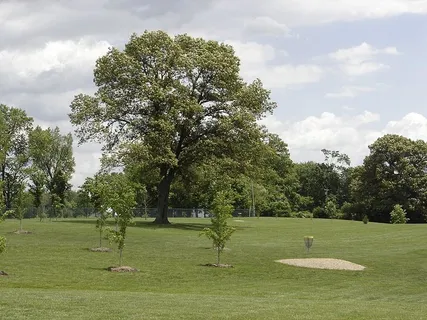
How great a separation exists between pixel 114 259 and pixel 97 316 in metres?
15.5

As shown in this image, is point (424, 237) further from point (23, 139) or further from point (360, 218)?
point (23, 139)

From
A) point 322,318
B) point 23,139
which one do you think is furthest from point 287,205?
point 322,318

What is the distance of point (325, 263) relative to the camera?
1195 inches

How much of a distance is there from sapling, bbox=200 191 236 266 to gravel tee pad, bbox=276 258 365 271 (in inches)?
128

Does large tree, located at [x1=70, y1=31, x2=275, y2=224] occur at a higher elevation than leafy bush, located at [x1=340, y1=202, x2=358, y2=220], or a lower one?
higher

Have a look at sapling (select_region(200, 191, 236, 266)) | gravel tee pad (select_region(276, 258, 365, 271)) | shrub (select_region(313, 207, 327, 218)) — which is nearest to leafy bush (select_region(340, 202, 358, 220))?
shrub (select_region(313, 207, 327, 218))

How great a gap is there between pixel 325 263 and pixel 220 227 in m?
5.55

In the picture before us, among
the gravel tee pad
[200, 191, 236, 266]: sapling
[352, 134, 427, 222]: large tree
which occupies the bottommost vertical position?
the gravel tee pad

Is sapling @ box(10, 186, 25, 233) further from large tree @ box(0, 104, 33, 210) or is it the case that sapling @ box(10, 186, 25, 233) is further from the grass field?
large tree @ box(0, 104, 33, 210)

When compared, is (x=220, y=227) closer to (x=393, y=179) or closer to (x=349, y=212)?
(x=393, y=179)

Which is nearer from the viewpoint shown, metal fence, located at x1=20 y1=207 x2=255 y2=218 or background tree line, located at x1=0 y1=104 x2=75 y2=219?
metal fence, located at x1=20 y1=207 x2=255 y2=218

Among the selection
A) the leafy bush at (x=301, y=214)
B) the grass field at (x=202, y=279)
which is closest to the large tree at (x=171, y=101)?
the grass field at (x=202, y=279)

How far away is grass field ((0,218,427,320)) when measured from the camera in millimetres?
15711

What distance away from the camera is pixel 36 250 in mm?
30141
